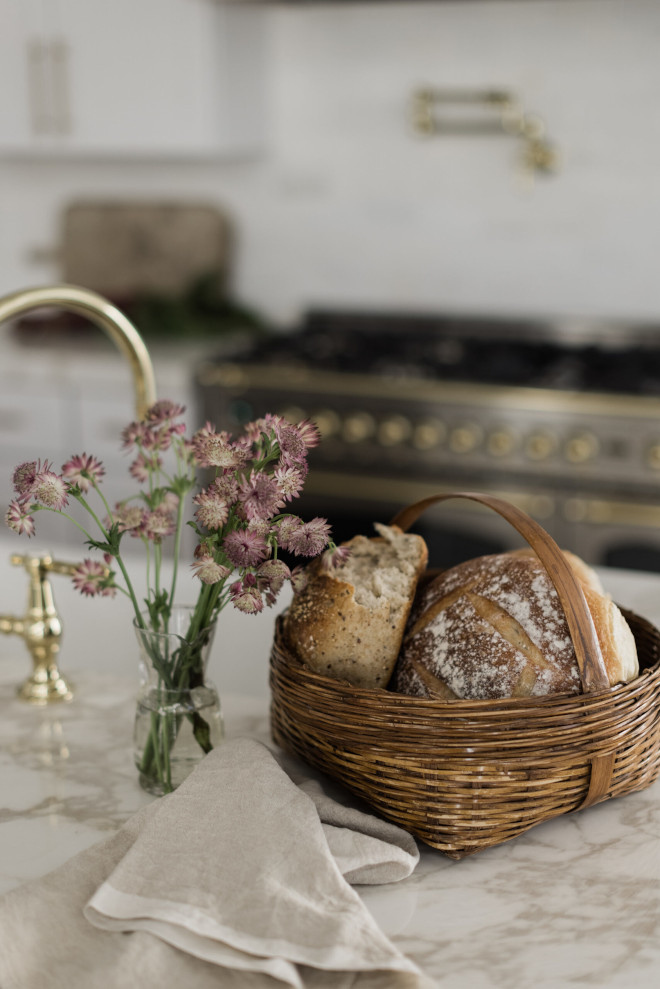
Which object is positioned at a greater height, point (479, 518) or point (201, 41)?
point (201, 41)

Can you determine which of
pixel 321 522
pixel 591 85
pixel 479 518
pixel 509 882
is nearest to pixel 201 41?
pixel 591 85

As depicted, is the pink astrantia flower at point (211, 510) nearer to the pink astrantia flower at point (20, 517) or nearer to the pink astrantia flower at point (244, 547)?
the pink astrantia flower at point (244, 547)

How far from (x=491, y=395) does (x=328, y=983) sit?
76.4 inches

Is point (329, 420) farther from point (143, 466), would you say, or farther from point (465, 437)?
point (143, 466)

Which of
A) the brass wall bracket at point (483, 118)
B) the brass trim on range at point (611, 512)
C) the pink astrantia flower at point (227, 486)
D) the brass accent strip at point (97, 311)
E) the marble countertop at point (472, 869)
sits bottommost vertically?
the brass trim on range at point (611, 512)

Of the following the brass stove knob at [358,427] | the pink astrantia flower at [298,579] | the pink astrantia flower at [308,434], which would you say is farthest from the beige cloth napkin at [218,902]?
the brass stove knob at [358,427]

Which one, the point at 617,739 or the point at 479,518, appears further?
the point at 479,518

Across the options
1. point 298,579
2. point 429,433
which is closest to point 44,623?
point 298,579

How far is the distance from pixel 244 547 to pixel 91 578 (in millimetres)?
140

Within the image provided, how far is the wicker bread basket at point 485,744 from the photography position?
0.78 meters

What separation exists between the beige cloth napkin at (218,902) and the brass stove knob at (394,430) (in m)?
1.83

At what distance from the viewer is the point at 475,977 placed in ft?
2.23

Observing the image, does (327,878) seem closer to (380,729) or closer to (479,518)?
(380,729)

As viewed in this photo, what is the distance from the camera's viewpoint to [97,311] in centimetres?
112
